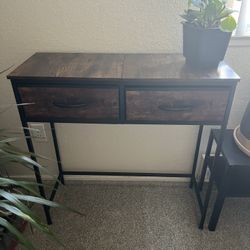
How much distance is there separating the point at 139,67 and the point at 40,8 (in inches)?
23.1

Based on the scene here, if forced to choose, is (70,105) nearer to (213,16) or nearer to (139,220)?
(213,16)

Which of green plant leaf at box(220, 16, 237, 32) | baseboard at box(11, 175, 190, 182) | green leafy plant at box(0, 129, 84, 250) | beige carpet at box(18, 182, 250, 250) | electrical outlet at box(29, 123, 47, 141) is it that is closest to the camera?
green leafy plant at box(0, 129, 84, 250)

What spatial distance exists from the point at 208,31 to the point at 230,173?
0.65 meters

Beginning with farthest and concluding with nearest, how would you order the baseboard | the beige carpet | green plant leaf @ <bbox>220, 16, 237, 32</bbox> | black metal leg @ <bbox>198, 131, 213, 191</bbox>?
the baseboard, black metal leg @ <bbox>198, 131, 213, 191</bbox>, the beige carpet, green plant leaf @ <bbox>220, 16, 237, 32</bbox>

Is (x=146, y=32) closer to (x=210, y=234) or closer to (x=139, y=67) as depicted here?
(x=139, y=67)

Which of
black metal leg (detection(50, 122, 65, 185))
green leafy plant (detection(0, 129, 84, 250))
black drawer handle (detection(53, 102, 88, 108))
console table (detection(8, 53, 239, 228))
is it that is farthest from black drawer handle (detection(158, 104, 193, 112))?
black metal leg (detection(50, 122, 65, 185))

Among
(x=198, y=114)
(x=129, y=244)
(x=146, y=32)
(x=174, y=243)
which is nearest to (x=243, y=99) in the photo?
(x=198, y=114)

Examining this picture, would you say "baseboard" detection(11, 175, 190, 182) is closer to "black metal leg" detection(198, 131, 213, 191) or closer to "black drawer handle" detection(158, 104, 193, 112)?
"black metal leg" detection(198, 131, 213, 191)

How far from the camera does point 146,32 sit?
48.7 inches

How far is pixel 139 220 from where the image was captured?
140 centimetres

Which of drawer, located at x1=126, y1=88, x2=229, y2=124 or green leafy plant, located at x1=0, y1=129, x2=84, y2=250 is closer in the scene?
green leafy plant, located at x1=0, y1=129, x2=84, y2=250

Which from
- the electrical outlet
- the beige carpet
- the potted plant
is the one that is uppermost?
the potted plant

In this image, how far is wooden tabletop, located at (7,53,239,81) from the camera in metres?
0.96

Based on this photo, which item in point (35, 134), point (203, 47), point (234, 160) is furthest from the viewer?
point (35, 134)
